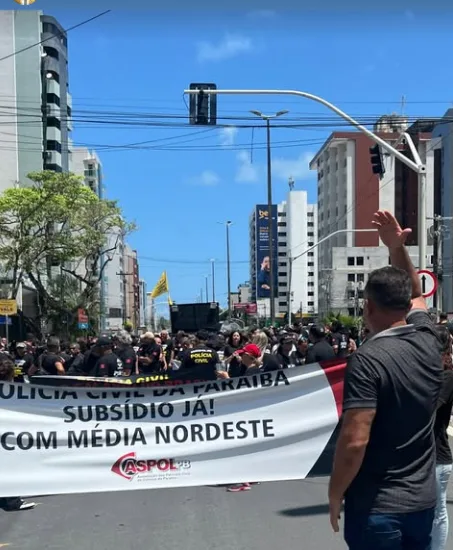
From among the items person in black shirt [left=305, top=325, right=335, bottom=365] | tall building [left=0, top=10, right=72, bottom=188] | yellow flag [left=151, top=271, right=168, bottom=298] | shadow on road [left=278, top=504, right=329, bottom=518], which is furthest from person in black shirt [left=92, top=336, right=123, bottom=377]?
tall building [left=0, top=10, right=72, bottom=188]

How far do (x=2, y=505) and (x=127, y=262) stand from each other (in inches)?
6371

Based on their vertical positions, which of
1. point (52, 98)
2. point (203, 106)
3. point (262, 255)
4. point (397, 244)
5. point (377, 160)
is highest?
point (52, 98)

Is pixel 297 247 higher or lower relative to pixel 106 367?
higher

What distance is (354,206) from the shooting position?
10969cm

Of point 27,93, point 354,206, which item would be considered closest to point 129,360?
point 27,93

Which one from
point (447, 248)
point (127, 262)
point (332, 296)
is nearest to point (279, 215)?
point (127, 262)

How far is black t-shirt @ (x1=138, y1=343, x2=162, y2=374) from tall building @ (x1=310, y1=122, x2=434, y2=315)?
78520 mm

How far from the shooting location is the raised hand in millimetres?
4020

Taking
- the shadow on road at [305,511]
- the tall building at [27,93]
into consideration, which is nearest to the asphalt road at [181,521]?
the shadow on road at [305,511]

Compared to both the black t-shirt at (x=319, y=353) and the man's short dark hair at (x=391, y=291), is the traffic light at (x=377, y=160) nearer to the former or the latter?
the black t-shirt at (x=319, y=353)

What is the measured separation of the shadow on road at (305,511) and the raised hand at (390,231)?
9.88 feet

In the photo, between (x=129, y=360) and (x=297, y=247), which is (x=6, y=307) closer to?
(x=129, y=360)

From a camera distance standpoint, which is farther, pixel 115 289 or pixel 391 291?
pixel 115 289

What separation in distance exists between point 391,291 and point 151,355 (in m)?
11.1
